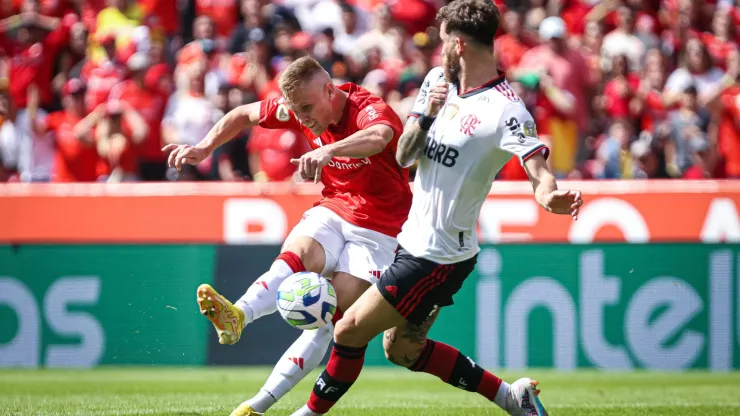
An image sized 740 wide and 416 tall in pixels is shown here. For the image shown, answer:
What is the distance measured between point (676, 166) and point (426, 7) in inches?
174

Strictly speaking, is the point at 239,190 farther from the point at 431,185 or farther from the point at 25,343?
the point at 431,185

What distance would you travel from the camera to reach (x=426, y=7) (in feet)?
52.2

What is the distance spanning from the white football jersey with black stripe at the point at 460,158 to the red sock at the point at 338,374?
0.78 meters

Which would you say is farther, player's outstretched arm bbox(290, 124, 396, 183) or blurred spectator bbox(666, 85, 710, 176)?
blurred spectator bbox(666, 85, 710, 176)

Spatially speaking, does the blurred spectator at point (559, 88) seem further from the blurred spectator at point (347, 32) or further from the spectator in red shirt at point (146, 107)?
the spectator in red shirt at point (146, 107)

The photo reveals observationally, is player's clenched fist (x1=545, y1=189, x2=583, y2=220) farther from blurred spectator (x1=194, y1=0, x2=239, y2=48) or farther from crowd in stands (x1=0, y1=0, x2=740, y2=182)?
blurred spectator (x1=194, y1=0, x2=239, y2=48)

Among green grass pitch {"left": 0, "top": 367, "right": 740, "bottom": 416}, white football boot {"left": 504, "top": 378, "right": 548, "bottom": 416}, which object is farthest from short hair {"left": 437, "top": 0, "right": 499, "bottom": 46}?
green grass pitch {"left": 0, "top": 367, "right": 740, "bottom": 416}

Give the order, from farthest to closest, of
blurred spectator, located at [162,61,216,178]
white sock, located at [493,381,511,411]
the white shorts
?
blurred spectator, located at [162,61,216,178] → the white shorts → white sock, located at [493,381,511,411]

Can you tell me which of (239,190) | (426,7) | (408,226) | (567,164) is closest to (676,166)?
(567,164)

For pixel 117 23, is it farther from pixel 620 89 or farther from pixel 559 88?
pixel 620 89

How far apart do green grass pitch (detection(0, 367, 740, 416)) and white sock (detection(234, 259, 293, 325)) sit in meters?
1.52

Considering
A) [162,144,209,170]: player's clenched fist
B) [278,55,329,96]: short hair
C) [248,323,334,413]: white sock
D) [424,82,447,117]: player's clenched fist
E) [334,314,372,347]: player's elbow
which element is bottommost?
[248,323,334,413]: white sock

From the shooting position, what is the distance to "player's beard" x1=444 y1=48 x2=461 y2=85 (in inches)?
248

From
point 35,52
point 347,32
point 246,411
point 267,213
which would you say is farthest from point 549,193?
point 35,52
